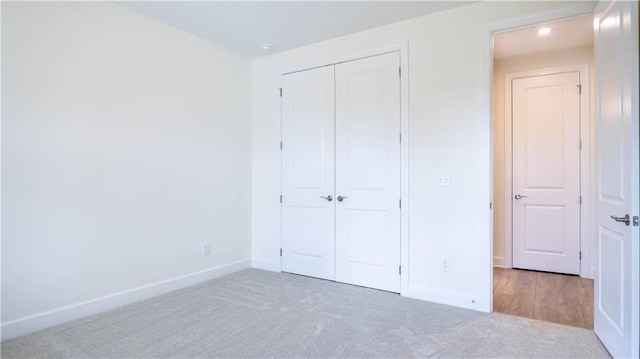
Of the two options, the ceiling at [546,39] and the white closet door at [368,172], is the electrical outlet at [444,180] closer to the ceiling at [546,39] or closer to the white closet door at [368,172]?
the white closet door at [368,172]

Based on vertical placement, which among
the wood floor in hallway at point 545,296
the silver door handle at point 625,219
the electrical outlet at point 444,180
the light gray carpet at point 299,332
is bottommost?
the wood floor in hallway at point 545,296

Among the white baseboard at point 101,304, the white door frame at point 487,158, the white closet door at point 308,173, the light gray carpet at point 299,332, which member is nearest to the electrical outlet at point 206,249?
the white baseboard at point 101,304

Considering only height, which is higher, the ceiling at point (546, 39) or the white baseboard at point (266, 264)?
the ceiling at point (546, 39)

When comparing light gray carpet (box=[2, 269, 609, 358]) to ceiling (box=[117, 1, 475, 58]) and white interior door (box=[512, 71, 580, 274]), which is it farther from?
ceiling (box=[117, 1, 475, 58])

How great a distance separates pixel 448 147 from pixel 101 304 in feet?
10.7

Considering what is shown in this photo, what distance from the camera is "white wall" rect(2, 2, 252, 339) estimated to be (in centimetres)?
239

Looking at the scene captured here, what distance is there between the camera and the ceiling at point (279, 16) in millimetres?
2891

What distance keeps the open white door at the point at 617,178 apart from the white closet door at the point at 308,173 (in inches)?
88.6

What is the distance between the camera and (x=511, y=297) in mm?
3211

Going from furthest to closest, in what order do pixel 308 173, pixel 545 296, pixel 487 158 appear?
pixel 308 173
pixel 545 296
pixel 487 158

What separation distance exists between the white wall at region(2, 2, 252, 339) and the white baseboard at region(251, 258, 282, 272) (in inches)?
15.0

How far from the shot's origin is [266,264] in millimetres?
4152

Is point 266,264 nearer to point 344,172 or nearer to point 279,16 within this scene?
point 344,172

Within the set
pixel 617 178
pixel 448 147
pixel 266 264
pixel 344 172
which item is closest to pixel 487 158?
pixel 448 147
